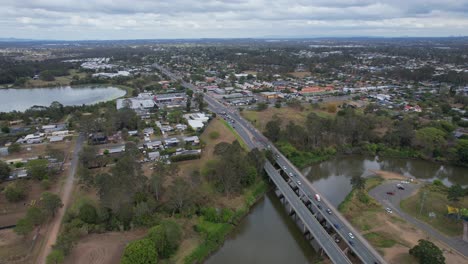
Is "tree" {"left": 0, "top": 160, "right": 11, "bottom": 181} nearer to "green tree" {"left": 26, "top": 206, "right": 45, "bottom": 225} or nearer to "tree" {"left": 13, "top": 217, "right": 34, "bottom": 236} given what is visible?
"green tree" {"left": 26, "top": 206, "right": 45, "bottom": 225}

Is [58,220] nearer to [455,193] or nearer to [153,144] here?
[153,144]

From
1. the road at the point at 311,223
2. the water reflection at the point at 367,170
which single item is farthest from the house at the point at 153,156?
the water reflection at the point at 367,170

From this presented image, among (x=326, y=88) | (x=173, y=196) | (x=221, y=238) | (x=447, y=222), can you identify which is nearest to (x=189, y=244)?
(x=221, y=238)

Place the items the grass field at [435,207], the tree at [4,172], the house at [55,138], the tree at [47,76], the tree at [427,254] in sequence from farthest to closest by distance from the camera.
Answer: the tree at [47,76], the house at [55,138], the tree at [4,172], the grass field at [435,207], the tree at [427,254]

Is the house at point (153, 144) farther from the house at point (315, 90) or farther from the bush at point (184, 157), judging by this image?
the house at point (315, 90)

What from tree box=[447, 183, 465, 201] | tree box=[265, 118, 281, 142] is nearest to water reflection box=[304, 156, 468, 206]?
tree box=[265, 118, 281, 142]

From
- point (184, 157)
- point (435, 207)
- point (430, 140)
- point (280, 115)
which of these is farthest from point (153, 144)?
point (430, 140)
